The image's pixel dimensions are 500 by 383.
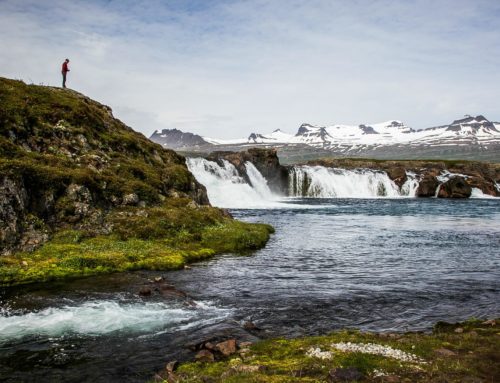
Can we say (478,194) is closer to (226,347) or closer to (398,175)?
(398,175)

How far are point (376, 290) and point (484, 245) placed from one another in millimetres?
20393

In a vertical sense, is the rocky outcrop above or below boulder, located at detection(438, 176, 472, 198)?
above

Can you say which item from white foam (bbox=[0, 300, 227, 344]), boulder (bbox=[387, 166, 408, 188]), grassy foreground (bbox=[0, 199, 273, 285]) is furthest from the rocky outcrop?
white foam (bbox=[0, 300, 227, 344])

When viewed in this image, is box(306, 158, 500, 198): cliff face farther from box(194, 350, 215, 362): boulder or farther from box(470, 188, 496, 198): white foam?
box(194, 350, 215, 362): boulder

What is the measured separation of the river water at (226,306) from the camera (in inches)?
516

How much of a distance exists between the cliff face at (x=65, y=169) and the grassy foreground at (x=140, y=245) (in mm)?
1022

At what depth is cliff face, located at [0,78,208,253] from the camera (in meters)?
25.1

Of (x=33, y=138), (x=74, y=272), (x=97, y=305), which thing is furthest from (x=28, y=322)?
(x=33, y=138)

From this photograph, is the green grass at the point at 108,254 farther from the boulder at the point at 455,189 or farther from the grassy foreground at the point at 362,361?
the boulder at the point at 455,189

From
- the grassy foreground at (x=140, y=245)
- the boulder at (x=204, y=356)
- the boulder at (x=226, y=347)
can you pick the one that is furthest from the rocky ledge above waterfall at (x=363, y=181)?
the boulder at (x=204, y=356)

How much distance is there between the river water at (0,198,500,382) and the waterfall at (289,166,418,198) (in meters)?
85.5

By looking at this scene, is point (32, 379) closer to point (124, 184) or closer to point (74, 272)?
point (74, 272)

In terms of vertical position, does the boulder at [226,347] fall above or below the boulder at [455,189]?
below

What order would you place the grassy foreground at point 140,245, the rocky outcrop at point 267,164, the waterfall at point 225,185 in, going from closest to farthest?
the grassy foreground at point 140,245
the waterfall at point 225,185
the rocky outcrop at point 267,164
